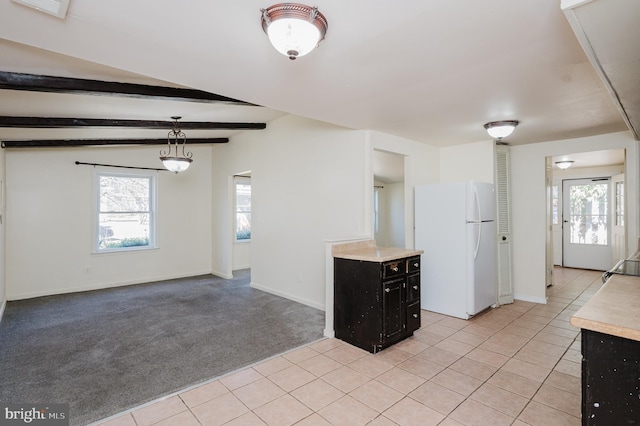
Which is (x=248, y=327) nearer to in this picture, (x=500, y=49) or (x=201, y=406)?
(x=201, y=406)

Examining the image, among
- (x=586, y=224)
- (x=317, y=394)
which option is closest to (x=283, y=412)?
(x=317, y=394)

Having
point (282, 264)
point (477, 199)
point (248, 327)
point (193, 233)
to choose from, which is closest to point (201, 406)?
point (248, 327)

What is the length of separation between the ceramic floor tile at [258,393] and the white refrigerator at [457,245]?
100.0 inches

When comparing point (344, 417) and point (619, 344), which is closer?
point (619, 344)

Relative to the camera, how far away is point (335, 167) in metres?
4.32

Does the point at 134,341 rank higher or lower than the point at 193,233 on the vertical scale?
lower

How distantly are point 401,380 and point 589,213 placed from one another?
7133mm

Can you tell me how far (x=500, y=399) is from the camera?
2.29 metres

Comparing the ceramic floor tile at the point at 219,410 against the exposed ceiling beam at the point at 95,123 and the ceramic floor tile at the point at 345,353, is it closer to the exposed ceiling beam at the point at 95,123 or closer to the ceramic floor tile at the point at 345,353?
the ceramic floor tile at the point at 345,353

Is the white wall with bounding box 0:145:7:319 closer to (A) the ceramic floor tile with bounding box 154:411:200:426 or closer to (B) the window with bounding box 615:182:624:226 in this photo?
(A) the ceramic floor tile with bounding box 154:411:200:426

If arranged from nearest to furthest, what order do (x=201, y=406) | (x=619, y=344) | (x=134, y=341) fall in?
(x=619, y=344) → (x=201, y=406) → (x=134, y=341)

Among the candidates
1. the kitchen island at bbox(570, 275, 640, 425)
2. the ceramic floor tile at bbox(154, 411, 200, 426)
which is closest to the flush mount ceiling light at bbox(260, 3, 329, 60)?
the kitchen island at bbox(570, 275, 640, 425)

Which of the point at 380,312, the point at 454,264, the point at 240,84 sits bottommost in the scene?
the point at 380,312

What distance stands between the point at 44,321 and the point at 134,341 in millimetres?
1607
